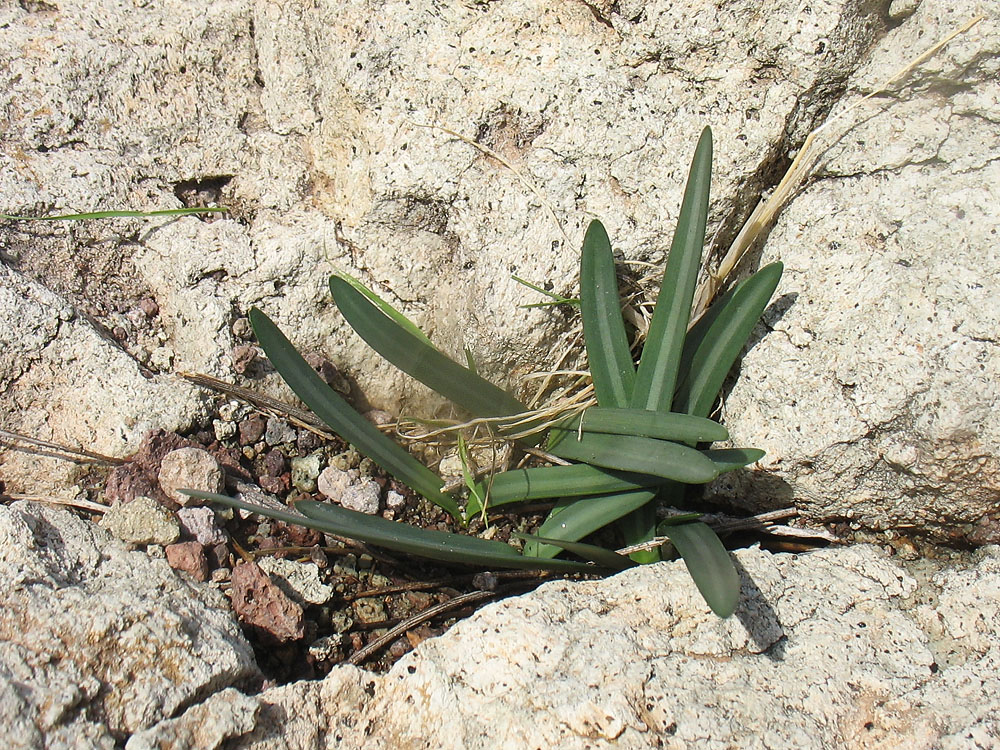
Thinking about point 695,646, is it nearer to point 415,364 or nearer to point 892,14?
point 415,364

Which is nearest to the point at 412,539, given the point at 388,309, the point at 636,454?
the point at 636,454

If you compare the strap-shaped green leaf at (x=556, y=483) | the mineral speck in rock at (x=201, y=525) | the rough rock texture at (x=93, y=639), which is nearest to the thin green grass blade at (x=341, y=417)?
the strap-shaped green leaf at (x=556, y=483)

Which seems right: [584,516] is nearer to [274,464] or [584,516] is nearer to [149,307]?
[274,464]

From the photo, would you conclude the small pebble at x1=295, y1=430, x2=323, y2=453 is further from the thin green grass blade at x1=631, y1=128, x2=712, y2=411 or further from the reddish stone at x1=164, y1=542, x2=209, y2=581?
the thin green grass blade at x1=631, y1=128, x2=712, y2=411

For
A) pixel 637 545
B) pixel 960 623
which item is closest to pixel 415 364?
pixel 637 545

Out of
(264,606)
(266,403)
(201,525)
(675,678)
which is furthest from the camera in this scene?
(266,403)

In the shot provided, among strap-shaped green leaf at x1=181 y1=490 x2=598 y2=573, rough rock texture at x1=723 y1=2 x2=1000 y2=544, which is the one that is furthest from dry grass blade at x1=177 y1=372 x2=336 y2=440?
rough rock texture at x1=723 y1=2 x2=1000 y2=544
